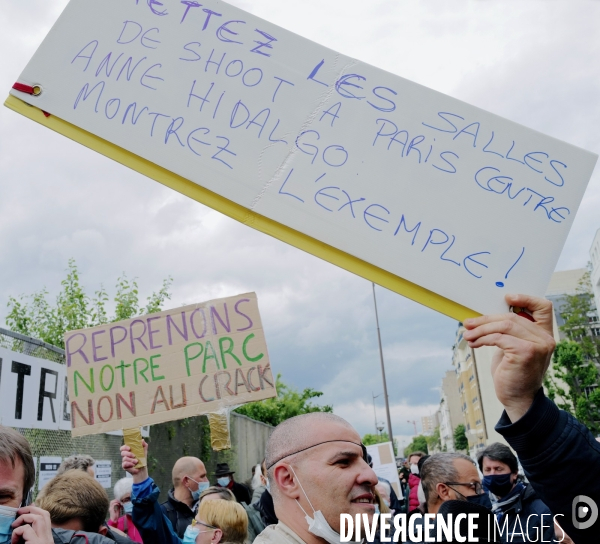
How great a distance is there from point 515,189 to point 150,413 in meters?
2.62

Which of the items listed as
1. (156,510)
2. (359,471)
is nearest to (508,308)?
(359,471)

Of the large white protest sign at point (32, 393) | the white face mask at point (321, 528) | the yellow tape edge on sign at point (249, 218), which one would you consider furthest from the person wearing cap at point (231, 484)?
the yellow tape edge on sign at point (249, 218)

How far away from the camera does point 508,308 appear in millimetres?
1622

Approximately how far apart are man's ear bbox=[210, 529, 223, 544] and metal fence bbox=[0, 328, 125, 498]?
269 cm

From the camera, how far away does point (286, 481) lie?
2156 mm

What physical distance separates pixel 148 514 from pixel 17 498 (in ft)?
5.02

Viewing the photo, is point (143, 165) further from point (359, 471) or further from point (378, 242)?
point (359, 471)

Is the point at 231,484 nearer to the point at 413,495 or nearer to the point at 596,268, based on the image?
the point at 413,495

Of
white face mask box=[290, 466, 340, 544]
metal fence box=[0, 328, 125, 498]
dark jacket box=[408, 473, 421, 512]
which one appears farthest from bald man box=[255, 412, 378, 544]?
dark jacket box=[408, 473, 421, 512]

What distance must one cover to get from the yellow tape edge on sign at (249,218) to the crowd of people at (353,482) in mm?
179

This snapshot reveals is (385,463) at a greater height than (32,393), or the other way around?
(32,393)

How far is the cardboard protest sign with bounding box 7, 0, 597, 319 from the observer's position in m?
1.69

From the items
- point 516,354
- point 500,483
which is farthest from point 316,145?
point 500,483

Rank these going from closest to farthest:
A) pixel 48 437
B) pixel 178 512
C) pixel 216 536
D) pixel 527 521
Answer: pixel 527 521
pixel 216 536
pixel 178 512
pixel 48 437
